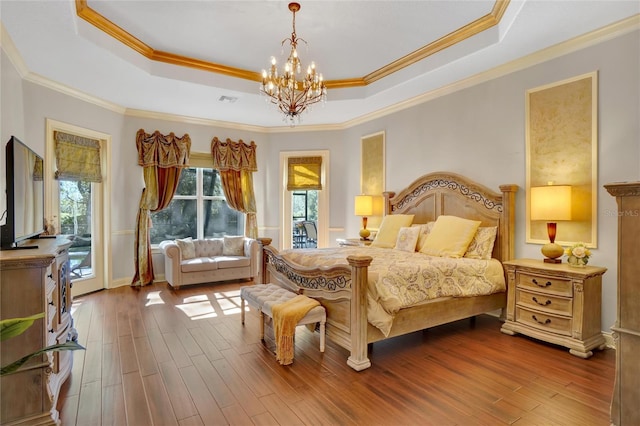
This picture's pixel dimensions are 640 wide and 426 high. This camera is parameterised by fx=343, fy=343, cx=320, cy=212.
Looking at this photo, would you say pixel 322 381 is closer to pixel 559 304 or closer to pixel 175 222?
pixel 559 304

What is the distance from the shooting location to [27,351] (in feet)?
6.36

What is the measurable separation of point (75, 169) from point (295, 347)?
4.11 meters

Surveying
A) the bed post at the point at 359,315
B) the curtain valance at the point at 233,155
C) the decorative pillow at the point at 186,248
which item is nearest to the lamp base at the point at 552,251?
the bed post at the point at 359,315

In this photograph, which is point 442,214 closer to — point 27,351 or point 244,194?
point 244,194

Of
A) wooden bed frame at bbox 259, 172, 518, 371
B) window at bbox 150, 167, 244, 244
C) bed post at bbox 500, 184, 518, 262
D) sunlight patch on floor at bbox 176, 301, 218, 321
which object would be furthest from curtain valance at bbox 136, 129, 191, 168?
bed post at bbox 500, 184, 518, 262

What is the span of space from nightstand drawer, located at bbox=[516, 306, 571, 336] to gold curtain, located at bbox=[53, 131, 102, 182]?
5823 millimetres

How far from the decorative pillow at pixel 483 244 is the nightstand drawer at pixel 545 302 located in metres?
0.54

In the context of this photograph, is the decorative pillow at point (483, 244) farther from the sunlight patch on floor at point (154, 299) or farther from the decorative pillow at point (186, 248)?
the decorative pillow at point (186, 248)

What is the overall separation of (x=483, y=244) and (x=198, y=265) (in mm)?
4124

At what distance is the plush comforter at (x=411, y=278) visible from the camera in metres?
2.82

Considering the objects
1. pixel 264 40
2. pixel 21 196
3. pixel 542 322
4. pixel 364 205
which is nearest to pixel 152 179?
pixel 264 40

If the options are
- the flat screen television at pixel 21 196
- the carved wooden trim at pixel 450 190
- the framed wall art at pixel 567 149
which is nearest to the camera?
the flat screen television at pixel 21 196

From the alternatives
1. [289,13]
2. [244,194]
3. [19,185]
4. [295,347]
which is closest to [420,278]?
[295,347]

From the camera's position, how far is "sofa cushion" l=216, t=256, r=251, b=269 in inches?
224
